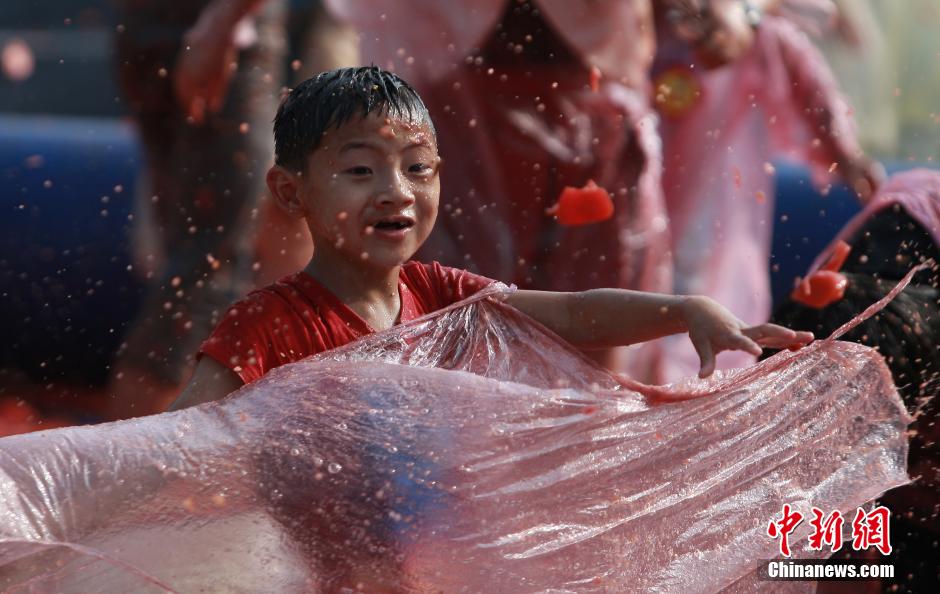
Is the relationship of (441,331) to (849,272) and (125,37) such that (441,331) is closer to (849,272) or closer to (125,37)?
(849,272)

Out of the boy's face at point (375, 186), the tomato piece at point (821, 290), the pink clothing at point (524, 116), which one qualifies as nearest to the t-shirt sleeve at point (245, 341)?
the boy's face at point (375, 186)

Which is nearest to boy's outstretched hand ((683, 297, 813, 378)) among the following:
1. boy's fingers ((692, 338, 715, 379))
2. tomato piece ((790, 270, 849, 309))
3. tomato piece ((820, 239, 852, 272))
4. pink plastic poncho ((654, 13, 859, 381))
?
boy's fingers ((692, 338, 715, 379))

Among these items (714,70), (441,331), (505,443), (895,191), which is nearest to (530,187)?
(714,70)

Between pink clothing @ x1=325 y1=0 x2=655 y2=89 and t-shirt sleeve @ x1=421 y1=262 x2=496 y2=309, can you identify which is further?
pink clothing @ x1=325 y1=0 x2=655 y2=89

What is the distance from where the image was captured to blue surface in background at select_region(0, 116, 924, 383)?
139 inches

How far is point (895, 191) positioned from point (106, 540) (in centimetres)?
145

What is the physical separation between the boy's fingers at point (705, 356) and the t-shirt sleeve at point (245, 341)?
0.50 meters

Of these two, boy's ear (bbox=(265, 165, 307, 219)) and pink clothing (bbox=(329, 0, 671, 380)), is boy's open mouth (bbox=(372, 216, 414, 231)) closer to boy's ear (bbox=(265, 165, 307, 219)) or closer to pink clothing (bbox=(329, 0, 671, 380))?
boy's ear (bbox=(265, 165, 307, 219))

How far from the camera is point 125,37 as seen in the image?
3.38 m

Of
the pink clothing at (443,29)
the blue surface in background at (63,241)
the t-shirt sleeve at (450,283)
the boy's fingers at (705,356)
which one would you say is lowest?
the boy's fingers at (705,356)

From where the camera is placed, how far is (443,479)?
4.60 feet

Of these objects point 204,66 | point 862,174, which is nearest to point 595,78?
point 862,174

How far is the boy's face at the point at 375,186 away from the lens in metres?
1.64

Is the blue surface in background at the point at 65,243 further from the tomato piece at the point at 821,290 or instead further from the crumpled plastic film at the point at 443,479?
the crumpled plastic film at the point at 443,479
